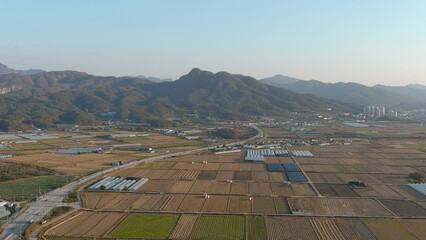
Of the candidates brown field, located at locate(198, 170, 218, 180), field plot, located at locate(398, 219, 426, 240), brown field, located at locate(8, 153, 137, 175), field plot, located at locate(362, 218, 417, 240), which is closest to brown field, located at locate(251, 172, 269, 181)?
brown field, located at locate(198, 170, 218, 180)

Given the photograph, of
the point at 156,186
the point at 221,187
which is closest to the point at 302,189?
the point at 221,187

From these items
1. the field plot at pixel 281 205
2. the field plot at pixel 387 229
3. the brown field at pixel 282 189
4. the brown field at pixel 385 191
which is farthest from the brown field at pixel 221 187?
the brown field at pixel 385 191

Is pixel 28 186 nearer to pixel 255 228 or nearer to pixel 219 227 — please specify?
pixel 219 227

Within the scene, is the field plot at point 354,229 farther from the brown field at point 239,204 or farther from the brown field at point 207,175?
the brown field at point 207,175

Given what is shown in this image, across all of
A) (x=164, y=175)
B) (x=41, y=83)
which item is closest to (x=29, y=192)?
(x=164, y=175)

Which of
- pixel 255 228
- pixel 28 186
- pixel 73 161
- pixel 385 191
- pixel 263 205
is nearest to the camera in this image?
pixel 255 228

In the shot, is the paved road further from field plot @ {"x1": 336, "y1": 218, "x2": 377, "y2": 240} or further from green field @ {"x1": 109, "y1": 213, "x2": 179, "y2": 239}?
field plot @ {"x1": 336, "y1": 218, "x2": 377, "y2": 240}
